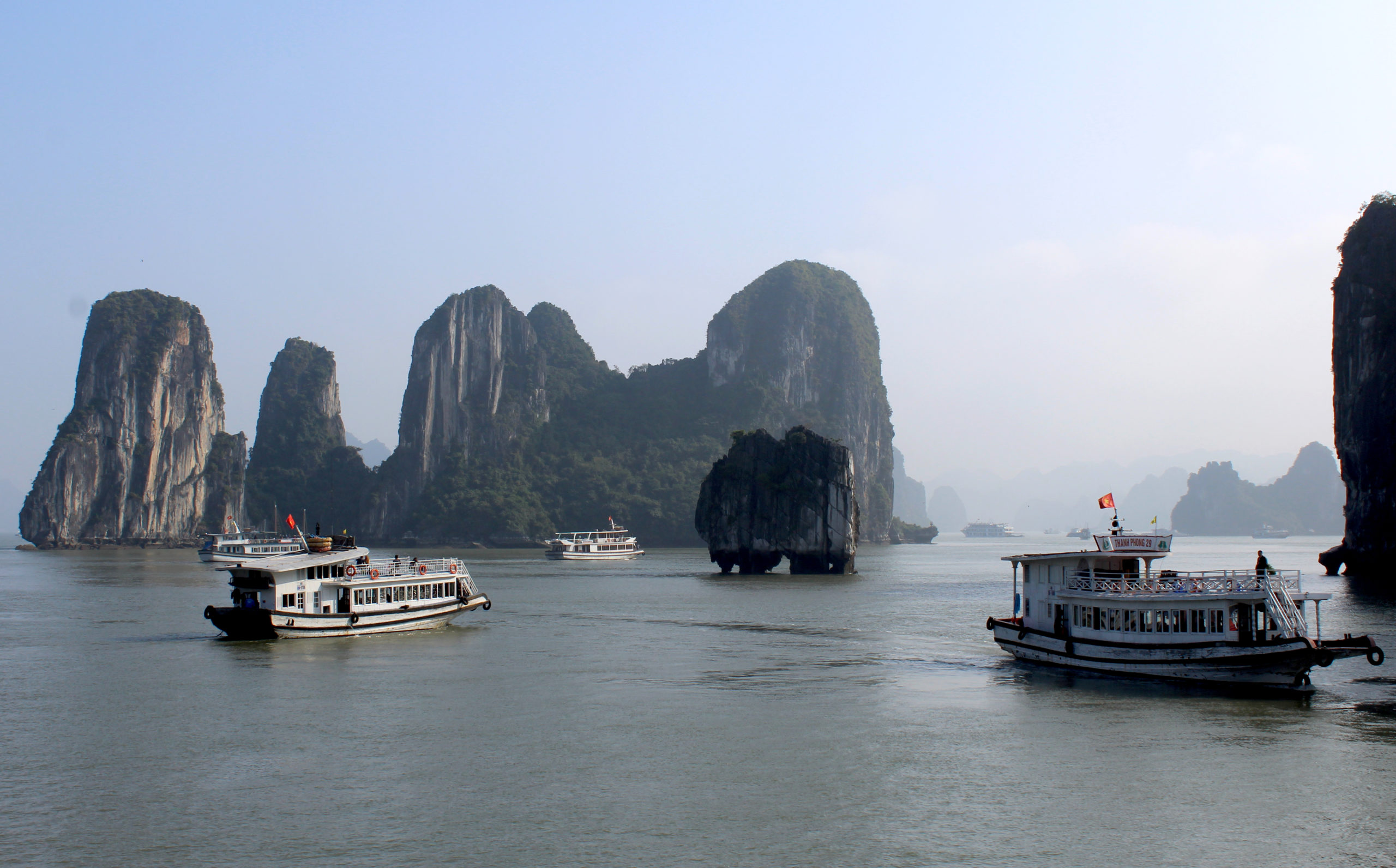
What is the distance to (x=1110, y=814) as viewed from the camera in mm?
16203

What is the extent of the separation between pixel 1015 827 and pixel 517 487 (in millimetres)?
160491

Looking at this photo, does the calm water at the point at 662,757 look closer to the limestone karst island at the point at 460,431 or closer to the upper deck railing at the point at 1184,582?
the upper deck railing at the point at 1184,582

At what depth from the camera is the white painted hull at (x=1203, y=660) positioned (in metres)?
25.7

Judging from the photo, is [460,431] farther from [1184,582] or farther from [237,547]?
[1184,582]

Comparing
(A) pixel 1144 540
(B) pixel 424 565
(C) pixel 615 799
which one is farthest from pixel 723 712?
(B) pixel 424 565

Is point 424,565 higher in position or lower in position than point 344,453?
lower

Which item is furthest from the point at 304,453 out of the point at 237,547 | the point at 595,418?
the point at 237,547

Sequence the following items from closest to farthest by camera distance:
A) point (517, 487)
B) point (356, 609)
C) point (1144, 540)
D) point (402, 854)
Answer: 1. point (402, 854)
2. point (1144, 540)
3. point (356, 609)
4. point (517, 487)

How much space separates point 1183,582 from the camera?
27969 mm

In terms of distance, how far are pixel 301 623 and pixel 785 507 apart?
51.7m

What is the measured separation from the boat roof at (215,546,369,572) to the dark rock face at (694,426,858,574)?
49.0 meters

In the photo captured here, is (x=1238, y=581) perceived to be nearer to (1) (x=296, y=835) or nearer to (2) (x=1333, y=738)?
(2) (x=1333, y=738)

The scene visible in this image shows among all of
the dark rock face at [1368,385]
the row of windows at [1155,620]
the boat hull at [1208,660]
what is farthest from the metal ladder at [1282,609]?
the dark rock face at [1368,385]

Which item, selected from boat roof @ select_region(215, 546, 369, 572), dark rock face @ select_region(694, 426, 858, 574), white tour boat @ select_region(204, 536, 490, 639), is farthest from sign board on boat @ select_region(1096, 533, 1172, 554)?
dark rock face @ select_region(694, 426, 858, 574)
